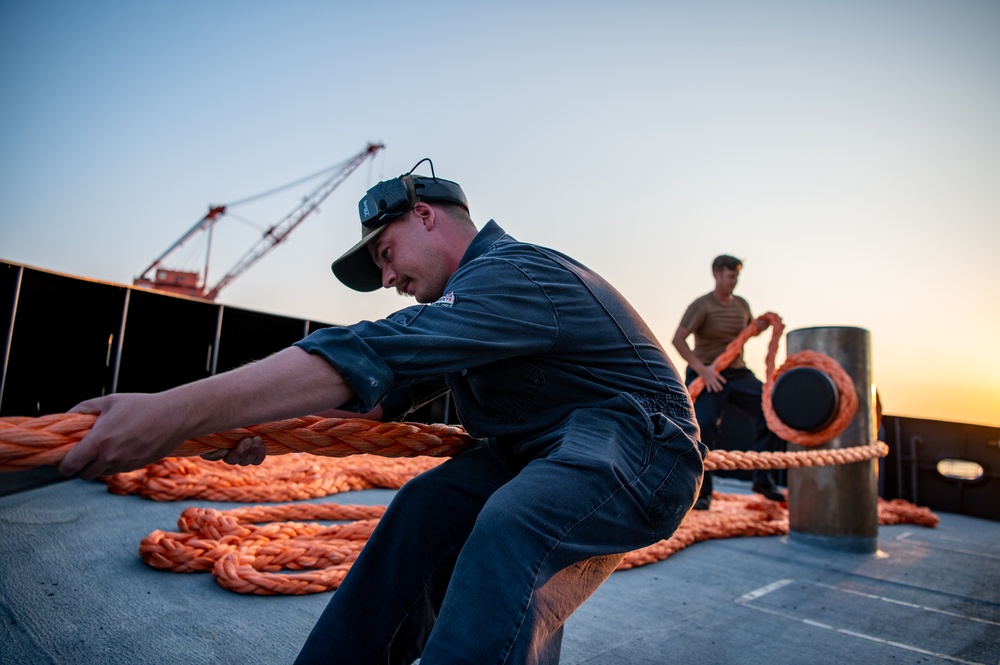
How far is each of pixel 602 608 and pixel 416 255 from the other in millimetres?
1364

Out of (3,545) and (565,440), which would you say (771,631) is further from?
(3,545)

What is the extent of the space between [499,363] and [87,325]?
176 inches

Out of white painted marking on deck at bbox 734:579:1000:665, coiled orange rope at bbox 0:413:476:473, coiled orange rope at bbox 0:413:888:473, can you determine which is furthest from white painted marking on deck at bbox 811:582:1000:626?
coiled orange rope at bbox 0:413:476:473

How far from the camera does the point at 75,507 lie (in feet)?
8.85

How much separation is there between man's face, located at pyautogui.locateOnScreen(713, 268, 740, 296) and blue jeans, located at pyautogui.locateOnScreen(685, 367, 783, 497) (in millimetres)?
587

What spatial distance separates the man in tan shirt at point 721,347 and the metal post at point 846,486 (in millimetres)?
893

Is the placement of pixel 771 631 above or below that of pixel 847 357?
below

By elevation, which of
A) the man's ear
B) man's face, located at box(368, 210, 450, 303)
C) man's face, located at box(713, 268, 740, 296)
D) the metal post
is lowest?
the metal post

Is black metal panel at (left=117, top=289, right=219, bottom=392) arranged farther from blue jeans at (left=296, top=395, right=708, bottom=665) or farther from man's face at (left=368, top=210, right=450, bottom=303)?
blue jeans at (left=296, top=395, right=708, bottom=665)

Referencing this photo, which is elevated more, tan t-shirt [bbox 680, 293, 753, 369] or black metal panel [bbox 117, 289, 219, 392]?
tan t-shirt [bbox 680, 293, 753, 369]

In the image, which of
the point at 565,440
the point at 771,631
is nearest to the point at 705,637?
the point at 771,631

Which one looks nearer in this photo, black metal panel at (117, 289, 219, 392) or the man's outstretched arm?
the man's outstretched arm

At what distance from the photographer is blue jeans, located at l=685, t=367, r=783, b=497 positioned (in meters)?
4.26

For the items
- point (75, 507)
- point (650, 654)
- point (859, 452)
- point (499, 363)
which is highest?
point (499, 363)
